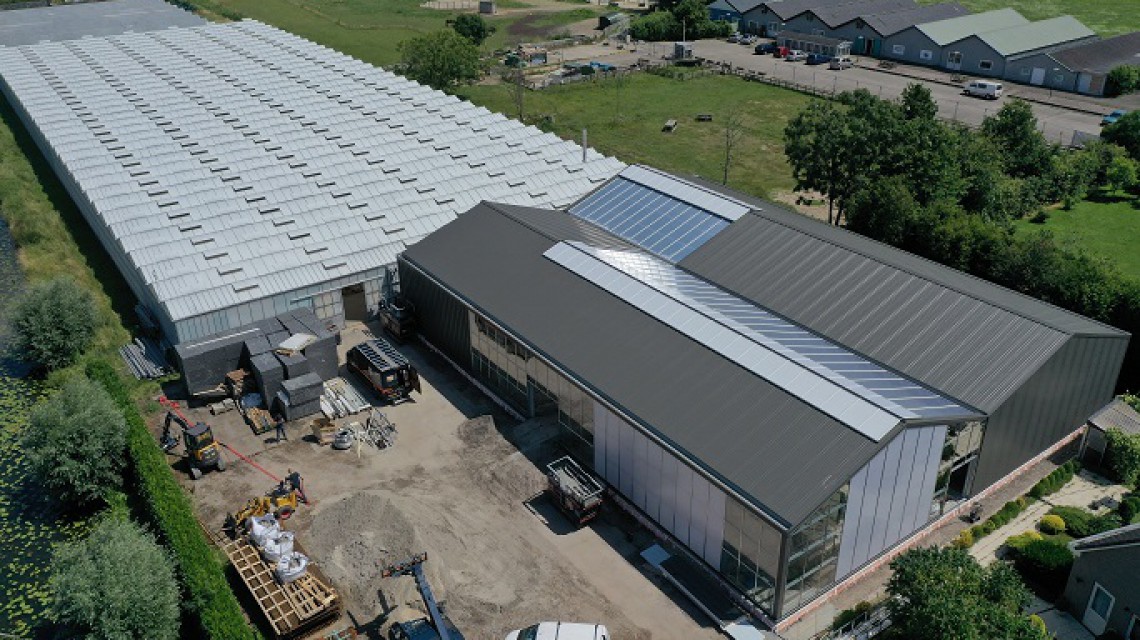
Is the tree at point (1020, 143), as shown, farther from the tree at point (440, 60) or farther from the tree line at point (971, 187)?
the tree at point (440, 60)

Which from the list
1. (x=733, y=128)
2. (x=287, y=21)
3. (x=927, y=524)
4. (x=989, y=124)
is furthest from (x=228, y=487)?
(x=287, y=21)

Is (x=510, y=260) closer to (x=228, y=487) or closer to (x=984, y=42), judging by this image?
(x=228, y=487)

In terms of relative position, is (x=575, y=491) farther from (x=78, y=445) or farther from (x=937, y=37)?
(x=937, y=37)

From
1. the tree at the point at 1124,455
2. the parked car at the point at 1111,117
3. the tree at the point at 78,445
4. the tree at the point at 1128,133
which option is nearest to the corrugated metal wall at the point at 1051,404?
the tree at the point at 1124,455

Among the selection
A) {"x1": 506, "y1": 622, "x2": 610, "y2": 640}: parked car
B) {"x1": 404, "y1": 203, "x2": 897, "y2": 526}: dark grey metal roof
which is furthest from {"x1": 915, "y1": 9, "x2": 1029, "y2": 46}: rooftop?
{"x1": 506, "y1": 622, "x2": 610, "y2": 640}: parked car

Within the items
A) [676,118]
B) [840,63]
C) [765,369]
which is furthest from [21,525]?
[840,63]

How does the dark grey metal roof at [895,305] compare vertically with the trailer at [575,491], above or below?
above
